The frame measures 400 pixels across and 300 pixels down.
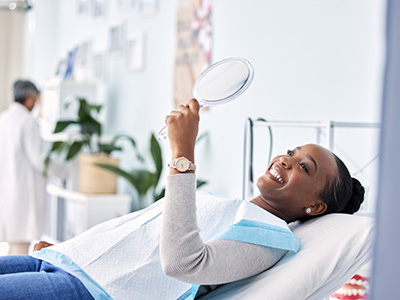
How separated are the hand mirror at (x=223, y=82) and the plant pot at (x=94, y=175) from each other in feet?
8.19

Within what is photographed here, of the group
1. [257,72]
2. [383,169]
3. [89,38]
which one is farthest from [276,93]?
[89,38]

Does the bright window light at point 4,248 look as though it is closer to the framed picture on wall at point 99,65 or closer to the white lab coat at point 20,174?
the white lab coat at point 20,174

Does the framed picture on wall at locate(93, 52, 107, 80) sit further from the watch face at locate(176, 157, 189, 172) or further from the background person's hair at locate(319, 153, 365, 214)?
the watch face at locate(176, 157, 189, 172)

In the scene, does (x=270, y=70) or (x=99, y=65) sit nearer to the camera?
(x=270, y=70)

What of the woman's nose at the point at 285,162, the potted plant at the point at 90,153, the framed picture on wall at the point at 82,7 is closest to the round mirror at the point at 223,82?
the woman's nose at the point at 285,162

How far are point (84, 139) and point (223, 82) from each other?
2670mm

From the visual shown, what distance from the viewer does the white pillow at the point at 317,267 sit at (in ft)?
4.06

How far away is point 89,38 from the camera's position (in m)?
5.03

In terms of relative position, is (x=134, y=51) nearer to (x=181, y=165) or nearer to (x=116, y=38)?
(x=116, y=38)

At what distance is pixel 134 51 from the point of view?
4098 mm

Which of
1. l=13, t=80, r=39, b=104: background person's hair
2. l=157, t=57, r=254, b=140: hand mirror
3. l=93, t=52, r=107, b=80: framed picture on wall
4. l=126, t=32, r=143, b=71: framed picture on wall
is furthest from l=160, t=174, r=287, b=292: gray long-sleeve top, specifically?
l=93, t=52, r=107, b=80: framed picture on wall

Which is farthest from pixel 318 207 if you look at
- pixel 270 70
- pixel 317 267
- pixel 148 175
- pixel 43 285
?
pixel 148 175

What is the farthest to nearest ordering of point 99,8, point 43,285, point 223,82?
point 99,8
point 223,82
point 43,285

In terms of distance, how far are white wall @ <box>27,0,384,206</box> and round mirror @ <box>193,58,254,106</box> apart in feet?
1.00
